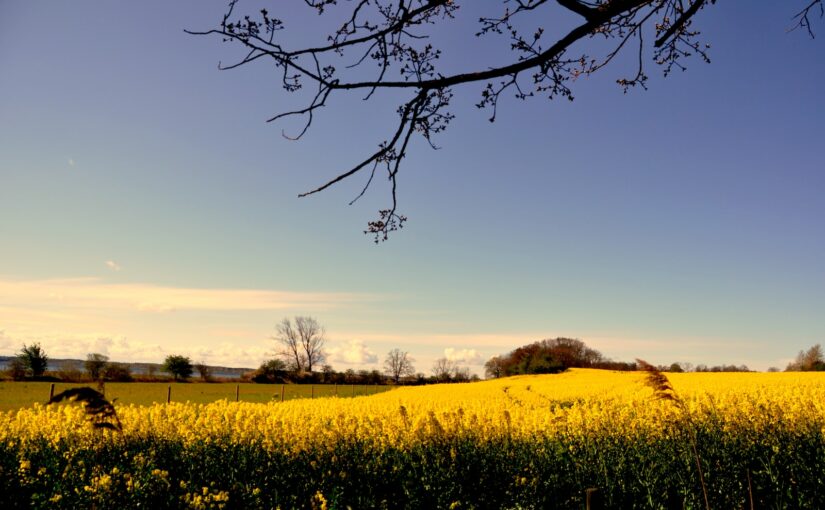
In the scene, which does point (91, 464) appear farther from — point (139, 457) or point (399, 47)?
point (399, 47)

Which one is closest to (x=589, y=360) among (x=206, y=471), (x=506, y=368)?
(x=506, y=368)


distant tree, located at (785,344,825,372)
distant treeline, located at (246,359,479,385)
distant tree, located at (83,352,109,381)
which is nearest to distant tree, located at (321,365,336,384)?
distant treeline, located at (246,359,479,385)

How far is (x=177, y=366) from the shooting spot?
62.4 m

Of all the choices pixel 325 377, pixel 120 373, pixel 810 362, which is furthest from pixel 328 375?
pixel 810 362

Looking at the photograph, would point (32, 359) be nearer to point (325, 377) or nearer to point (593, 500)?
point (325, 377)

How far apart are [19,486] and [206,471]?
8.76 feet

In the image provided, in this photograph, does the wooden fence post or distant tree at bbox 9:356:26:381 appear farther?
distant tree at bbox 9:356:26:381

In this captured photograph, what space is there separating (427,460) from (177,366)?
61344 millimetres

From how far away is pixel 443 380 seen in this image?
68375mm

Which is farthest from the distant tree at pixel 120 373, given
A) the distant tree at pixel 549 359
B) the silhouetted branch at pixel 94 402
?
the silhouetted branch at pixel 94 402

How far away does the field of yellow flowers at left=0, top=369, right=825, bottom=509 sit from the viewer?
6652mm

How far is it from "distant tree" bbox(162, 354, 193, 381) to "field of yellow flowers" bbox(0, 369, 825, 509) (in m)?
53.8

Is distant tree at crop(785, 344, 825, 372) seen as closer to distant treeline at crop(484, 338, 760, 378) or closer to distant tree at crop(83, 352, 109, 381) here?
distant treeline at crop(484, 338, 760, 378)

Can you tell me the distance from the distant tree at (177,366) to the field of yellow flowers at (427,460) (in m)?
53.8
